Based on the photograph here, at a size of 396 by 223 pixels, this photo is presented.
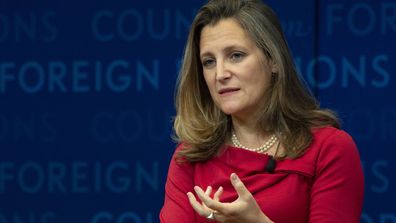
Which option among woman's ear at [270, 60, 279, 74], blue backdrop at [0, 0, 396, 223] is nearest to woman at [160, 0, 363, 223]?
woman's ear at [270, 60, 279, 74]

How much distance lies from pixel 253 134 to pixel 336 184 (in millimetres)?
289

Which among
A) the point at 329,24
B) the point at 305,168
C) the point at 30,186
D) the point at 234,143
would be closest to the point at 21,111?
the point at 30,186

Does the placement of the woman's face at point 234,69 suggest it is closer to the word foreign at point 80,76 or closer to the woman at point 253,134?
the woman at point 253,134

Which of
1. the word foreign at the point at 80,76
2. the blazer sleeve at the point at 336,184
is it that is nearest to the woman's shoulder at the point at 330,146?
the blazer sleeve at the point at 336,184

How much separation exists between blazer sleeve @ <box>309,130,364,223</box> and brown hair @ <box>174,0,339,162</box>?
7cm

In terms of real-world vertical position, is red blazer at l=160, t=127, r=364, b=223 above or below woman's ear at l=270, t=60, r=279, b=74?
below

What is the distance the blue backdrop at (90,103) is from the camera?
3621 millimetres

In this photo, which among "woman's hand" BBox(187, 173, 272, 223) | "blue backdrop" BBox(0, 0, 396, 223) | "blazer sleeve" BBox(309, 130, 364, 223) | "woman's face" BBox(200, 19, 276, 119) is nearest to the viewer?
"woman's hand" BBox(187, 173, 272, 223)

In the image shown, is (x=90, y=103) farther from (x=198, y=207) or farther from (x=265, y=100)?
(x=198, y=207)

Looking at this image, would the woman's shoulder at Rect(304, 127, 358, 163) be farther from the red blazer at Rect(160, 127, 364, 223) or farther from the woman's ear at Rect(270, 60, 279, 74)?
the woman's ear at Rect(270, 60, 279, 74)

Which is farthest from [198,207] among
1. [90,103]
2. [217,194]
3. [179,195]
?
[90,103]

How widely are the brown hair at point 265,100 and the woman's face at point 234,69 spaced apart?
2 centimetres

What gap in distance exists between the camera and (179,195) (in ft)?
7.65

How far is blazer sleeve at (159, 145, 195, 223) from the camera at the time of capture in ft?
7.52
